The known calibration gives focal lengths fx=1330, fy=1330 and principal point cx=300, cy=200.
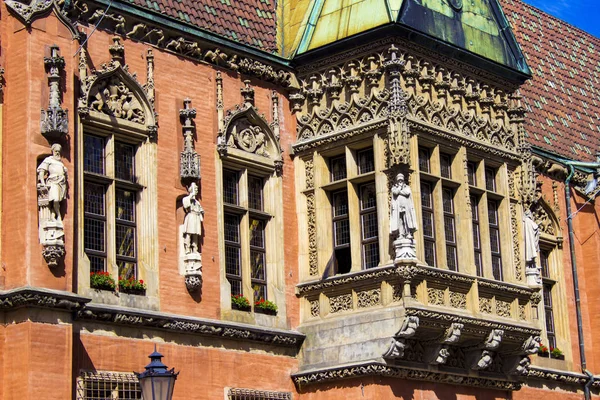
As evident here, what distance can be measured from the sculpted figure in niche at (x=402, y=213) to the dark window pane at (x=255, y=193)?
10.3 feet

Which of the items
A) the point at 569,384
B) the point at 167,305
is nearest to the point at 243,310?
the point at 167,305

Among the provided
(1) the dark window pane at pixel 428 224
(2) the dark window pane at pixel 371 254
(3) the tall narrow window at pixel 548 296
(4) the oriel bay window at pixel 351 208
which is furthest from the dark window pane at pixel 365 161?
(3) the tall narrow window at pixel 548 296

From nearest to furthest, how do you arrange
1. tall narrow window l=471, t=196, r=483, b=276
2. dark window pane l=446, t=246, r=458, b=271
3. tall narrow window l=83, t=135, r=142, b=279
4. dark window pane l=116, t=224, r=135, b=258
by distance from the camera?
1. tall narrow window l=83, t=135, r=142, b=279
2. dark window pane l=116, t=224, r=135, b=258
3. dark window pane l=446, t=246, r=458, b=271
4. tall narrow window l=471, t=196, r=483, b=276

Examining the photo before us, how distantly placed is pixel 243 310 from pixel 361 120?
479cm

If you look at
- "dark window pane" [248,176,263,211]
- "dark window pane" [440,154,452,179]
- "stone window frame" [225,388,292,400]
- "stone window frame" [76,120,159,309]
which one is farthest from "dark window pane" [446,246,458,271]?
"stone window frame" [76,120,159,309]

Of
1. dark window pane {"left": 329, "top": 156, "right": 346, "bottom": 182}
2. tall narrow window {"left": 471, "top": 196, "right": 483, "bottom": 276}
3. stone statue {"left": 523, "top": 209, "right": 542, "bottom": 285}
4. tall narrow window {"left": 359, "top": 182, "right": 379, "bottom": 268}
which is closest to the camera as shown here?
tall narrow window {"left": 359, "top": 182, "right": 379, "bottom": 268}

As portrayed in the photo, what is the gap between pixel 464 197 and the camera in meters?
29.3

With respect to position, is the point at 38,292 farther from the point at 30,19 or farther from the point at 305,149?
the point at 305,149

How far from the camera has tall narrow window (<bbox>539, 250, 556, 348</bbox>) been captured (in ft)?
113

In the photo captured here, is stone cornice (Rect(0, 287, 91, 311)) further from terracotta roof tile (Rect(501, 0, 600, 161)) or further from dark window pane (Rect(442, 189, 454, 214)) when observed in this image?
terracotta roof tile (Rect(501, 0, 600, 161))

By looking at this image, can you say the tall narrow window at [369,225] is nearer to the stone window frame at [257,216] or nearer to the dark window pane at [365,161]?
the dark window pane at [365,161]

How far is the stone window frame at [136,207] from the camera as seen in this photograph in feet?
80.1

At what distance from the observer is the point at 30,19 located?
24031 mm

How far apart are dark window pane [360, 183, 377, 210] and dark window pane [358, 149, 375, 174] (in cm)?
34
